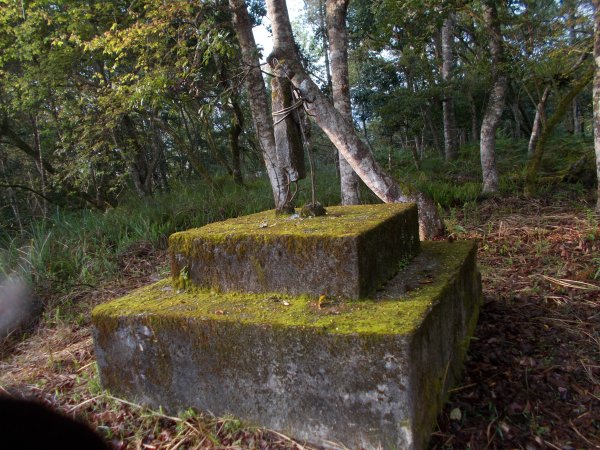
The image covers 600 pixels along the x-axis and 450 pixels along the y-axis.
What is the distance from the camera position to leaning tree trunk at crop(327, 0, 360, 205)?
5570 mm

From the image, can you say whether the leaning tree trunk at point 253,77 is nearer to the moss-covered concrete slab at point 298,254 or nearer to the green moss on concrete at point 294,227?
the green moss on concrete at point 294,227

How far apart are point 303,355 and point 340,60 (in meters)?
4.55

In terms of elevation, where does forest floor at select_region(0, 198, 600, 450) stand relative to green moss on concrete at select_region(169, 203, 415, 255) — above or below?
below

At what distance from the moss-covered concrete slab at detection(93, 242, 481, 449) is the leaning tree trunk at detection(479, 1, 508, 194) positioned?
461 centimetres

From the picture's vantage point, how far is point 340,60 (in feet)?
18.6

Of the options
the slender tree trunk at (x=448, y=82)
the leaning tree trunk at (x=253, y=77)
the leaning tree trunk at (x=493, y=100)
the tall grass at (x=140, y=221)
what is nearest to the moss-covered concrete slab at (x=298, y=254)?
the tall grass at (x=140, y=221)

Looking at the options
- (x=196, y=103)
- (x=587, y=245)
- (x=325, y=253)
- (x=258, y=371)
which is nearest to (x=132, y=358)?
(x=258, y=371)

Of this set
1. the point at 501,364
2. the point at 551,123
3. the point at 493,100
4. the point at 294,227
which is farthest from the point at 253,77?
the point at 501,364

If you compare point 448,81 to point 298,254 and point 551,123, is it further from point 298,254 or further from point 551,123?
point 298,254

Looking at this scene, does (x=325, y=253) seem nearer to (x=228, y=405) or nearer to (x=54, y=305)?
(x=228, y=405)

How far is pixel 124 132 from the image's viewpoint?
9.32 meters

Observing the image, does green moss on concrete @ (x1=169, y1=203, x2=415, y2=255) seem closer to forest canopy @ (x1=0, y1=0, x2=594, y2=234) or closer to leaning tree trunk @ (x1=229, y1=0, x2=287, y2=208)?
forest canopy @ (x1=0, y1=0, x2=594, y2=234)

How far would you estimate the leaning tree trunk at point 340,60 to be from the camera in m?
5.57

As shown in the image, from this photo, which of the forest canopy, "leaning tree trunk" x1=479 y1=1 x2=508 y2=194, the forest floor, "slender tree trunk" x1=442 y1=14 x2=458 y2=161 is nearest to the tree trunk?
the forest canopy
